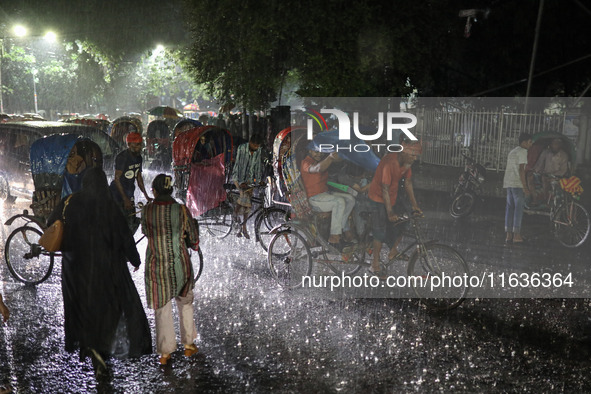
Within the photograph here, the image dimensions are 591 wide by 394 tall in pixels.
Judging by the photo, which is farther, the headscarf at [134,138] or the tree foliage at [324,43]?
the tree foliage at [324,43]

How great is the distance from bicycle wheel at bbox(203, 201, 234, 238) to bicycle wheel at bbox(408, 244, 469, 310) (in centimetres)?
402

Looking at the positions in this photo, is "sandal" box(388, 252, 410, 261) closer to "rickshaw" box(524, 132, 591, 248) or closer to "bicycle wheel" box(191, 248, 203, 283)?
"bicycle wheel" box(191, 248, 203, 283)

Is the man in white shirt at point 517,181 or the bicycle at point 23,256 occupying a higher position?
the man in white shirt at point 517,181

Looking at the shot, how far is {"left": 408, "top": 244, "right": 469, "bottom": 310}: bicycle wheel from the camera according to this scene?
20.1ft

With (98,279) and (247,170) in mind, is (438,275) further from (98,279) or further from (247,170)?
(247,170)

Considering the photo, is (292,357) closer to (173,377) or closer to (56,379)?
(173,377)

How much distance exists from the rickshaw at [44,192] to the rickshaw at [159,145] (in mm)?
12075

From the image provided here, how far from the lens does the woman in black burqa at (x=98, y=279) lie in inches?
184

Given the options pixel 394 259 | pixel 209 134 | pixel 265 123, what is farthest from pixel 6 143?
pixel 394 259

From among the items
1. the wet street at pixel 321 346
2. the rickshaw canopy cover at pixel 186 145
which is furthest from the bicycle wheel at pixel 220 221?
the wet street at pixel 321 346

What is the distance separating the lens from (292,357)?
199 inches

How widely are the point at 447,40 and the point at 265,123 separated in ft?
20.7

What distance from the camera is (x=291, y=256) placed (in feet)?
23.6

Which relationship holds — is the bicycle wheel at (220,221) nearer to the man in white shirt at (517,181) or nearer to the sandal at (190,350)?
the man in white shirt at (517,181)
